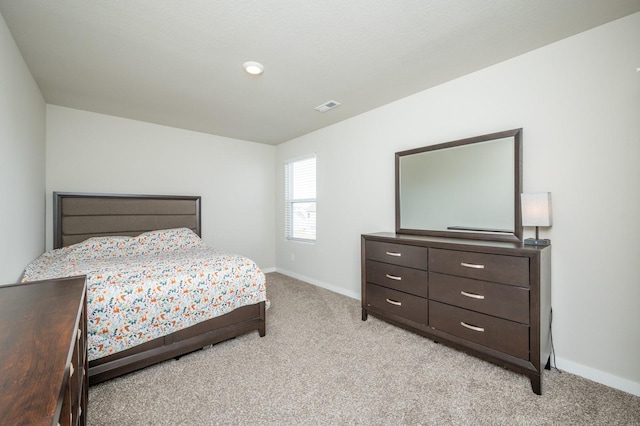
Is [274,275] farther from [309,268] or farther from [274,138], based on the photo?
[274,138]

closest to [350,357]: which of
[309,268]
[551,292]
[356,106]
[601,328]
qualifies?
[551,292]

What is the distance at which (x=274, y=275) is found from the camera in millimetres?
4742

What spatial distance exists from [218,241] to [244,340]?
2.24 m

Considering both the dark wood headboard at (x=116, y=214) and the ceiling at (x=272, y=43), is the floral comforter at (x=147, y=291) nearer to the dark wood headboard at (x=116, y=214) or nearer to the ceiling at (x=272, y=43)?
the dark wood headboard at (x=116, y=214)

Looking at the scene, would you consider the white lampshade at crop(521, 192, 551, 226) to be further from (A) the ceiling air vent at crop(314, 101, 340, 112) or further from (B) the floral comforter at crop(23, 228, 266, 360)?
(B) the floral comforter at crop(23, 228, 266, 360)

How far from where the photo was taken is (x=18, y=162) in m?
2.11

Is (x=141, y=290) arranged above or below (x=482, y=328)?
above

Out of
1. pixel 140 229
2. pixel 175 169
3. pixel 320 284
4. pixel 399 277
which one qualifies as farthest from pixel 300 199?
pixel 399 277

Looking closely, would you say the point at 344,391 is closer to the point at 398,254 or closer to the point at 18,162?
the point at 398,254

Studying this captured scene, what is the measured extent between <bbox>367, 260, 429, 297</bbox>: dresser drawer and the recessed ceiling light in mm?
2002

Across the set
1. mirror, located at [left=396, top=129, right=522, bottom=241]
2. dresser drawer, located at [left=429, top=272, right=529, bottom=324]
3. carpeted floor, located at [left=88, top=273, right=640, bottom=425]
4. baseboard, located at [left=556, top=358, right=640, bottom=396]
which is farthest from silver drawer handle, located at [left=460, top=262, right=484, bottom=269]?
baseboard, located at [left=556, top=358, right=640, bottom=396]

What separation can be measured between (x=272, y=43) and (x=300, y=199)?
2.71 metres

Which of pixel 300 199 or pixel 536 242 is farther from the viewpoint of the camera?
pixel 300 199

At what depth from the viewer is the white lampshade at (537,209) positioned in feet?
6.21
